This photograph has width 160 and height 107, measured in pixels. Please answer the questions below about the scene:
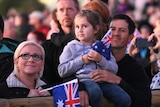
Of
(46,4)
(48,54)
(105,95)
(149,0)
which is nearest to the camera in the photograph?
(105,95)

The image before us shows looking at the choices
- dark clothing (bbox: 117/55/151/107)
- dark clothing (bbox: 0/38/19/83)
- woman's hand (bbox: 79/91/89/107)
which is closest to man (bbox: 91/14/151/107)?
dark clothing (bbox: 117/55/151/107)

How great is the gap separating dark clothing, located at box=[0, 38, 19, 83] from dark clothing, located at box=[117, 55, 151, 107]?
3.58ft

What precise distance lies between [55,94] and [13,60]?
3.16ft

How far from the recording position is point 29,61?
7.01m

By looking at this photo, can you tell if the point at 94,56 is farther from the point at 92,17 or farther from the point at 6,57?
the point at 6,57

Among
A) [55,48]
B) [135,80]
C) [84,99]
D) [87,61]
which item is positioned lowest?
[84,99]

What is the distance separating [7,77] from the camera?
725cm

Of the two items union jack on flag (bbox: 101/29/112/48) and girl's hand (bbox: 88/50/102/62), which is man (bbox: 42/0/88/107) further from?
girl's hand (bbox: 88/50/102/62)

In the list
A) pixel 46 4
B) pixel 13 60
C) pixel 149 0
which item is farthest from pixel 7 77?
pixel 46 4

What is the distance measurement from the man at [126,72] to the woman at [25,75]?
20.8 inches

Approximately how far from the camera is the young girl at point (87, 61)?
720 cm

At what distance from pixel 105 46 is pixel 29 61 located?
2.59 feet

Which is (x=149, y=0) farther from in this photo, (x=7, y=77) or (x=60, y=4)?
(x=7, y=77)

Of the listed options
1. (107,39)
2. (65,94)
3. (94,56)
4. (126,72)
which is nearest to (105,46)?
(107,39)
